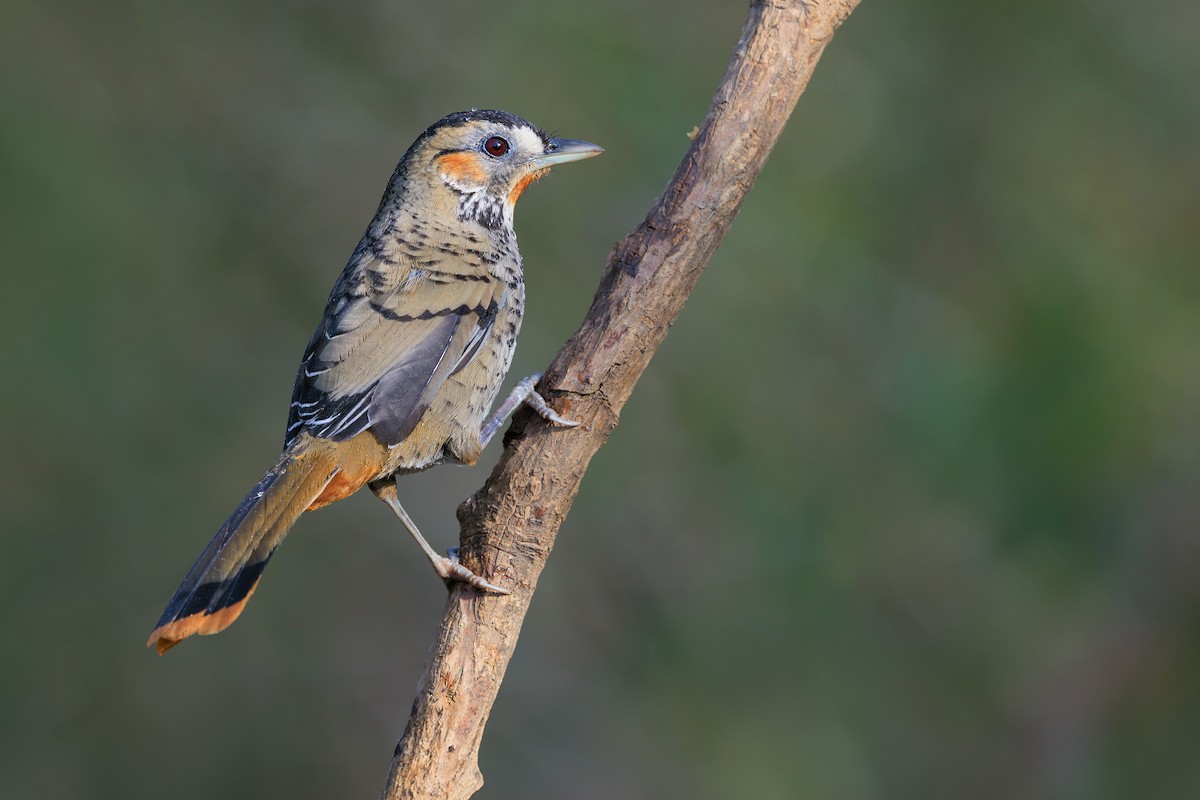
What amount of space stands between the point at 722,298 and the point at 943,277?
4.22 feet

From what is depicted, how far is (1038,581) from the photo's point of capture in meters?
7.33

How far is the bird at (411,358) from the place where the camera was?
3.61 metres

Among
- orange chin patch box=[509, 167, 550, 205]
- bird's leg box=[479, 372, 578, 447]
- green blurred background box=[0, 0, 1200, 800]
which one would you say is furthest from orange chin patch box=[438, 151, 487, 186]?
green blurred background box=[0, 0, 1200, 800]

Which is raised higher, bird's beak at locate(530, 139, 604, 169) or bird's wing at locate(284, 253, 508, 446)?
bird's beak at locate(530, 139, 604, 169)

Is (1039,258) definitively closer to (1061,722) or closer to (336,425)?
(1061,722)

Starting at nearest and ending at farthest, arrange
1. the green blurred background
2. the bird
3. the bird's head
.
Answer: the bird, the bird's head, the green blurred background

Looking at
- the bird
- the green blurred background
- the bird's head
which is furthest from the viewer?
the green blurred background

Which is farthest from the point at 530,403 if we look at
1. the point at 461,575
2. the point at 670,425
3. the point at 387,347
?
the point at 670,425

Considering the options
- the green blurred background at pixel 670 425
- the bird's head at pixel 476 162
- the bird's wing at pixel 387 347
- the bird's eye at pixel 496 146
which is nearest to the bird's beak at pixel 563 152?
the bird's head at pixel 476 162

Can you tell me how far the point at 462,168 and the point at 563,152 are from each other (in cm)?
38

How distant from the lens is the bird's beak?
489cm

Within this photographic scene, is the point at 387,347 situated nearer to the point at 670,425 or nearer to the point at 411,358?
the point at 411,358

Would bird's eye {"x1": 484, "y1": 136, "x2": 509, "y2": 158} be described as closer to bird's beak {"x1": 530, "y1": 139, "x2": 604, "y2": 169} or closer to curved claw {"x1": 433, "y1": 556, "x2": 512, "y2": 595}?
bird's beak {"x1": 530, "y1": 139, "x2": 604, "y2": 169}

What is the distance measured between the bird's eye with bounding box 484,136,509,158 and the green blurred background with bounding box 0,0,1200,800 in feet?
7.86
